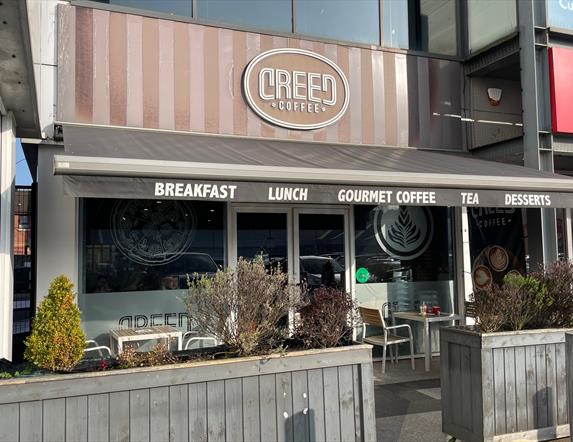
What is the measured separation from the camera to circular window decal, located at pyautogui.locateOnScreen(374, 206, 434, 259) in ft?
24.2

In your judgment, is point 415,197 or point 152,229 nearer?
point 415,197

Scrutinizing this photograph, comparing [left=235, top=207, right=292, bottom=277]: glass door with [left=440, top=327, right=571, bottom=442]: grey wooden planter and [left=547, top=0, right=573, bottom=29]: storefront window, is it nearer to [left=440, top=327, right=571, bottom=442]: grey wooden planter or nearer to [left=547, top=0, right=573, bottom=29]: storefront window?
[left=440, top=327, right=571, bottom=442]: grey wooden planter

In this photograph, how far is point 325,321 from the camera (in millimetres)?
3307

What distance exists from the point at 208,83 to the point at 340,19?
2.25 meters

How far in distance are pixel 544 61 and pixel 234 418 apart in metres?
6.02

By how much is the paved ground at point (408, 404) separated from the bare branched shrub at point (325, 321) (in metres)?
1.52

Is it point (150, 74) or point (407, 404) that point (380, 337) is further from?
point (150, 74)

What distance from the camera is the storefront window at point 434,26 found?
787 cm

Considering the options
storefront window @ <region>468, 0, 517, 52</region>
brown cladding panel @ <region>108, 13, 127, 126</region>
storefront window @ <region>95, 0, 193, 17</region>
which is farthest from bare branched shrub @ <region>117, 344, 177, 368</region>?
storefront window @ <region>468, 0, 517, 52</region>

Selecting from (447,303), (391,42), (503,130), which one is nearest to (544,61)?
(503,130)

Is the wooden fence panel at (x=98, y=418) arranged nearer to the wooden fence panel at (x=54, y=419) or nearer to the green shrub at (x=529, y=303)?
the wooden fence panel at (x=54, y=419)

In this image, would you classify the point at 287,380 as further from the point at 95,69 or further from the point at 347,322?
the point at 95,69

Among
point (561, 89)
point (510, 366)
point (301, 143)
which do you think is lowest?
point (510, 366)

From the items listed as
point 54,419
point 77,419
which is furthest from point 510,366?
point 54,419
